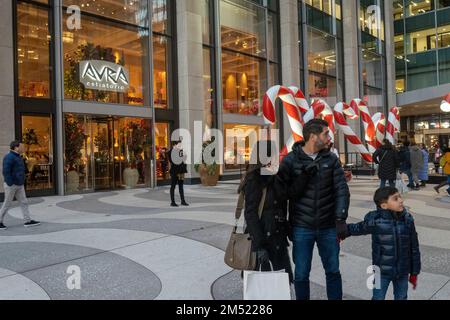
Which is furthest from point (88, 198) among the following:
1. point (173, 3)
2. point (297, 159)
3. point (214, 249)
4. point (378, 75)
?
point (378, 75)

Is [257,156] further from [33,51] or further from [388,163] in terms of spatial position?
[33,51]

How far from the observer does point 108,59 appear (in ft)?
55.1

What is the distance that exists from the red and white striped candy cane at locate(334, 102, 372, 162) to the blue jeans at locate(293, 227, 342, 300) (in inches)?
501

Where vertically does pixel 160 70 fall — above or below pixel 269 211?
above

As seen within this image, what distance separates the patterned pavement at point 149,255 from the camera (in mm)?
4805

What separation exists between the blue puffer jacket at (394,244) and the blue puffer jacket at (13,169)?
297 inches

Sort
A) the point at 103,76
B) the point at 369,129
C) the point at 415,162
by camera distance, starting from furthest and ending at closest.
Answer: the point at 369,129 < the point at 103,76 < the point at 415,162

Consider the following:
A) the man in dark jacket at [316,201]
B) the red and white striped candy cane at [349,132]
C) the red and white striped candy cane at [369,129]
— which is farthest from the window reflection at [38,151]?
the man in dark jacket at [316,201]

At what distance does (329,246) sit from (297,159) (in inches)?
33.4

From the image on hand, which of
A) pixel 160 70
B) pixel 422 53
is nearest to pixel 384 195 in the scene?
pixel 160 70

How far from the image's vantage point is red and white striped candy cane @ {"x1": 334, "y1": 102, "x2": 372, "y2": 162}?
631 inches

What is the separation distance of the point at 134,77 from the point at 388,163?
10.9 meters

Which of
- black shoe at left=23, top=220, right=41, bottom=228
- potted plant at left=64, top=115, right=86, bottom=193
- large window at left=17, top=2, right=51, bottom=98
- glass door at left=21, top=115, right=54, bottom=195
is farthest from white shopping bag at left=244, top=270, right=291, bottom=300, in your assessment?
potted plant at left=64, top=115, right=86, bottom=193

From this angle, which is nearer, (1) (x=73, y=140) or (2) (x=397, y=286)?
(2) (x=397, y=286)
